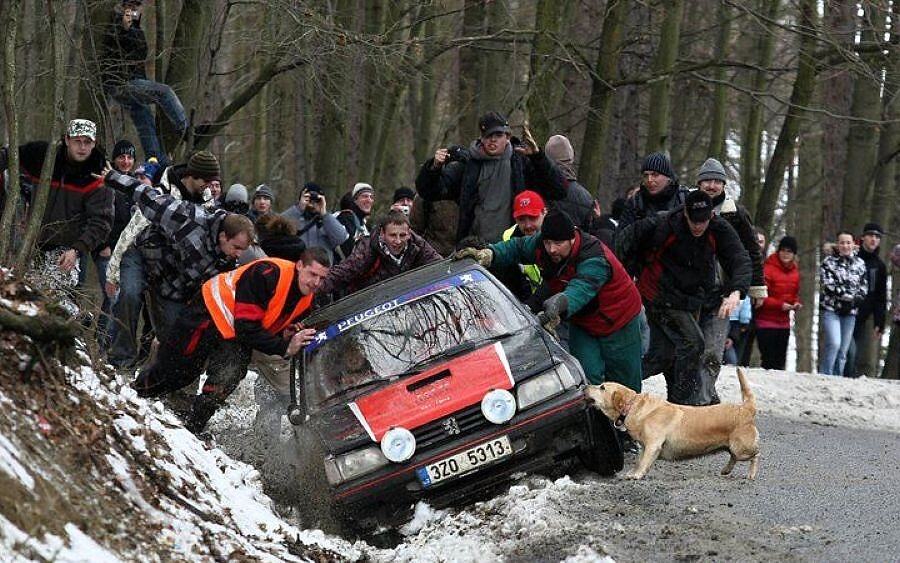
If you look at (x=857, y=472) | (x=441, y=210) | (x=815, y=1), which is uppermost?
(x=815, y=1)

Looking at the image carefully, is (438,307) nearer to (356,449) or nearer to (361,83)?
(356,449)

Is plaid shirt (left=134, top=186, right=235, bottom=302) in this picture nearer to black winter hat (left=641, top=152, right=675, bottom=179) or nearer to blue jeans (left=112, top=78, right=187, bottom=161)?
black winter hat (left=641, top=152, right=675, bottom=179)

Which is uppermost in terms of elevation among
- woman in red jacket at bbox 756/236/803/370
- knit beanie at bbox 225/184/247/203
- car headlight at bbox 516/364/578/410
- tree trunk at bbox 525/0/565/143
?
tree trunk at bbox 525/0/565/143

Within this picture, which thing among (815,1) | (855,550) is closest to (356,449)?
(855,550)

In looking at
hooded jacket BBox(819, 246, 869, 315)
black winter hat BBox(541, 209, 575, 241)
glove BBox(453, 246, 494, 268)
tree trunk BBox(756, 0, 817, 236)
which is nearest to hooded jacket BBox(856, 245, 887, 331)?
hooded jacket BBox(819, 246, 869, 315)

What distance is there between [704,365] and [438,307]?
3147mm

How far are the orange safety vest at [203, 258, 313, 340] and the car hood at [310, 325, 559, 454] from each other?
1311mm

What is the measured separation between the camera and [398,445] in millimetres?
8625

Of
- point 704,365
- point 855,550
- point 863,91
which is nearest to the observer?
point 855,550

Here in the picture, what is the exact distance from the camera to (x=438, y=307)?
986 centimetres

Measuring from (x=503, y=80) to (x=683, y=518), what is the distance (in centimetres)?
1838

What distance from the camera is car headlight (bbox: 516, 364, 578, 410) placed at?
8906mm

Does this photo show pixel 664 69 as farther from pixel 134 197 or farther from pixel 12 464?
pixel 12 464

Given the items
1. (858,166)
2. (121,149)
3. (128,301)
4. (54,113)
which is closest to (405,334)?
(54,113)
